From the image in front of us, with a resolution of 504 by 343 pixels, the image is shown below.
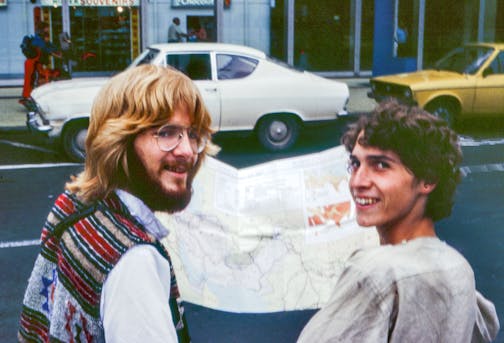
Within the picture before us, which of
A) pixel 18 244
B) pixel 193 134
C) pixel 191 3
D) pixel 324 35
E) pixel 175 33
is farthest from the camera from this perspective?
pixel 324 35

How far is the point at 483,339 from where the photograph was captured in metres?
1.65

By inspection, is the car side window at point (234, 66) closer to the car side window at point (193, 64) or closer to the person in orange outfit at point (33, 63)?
the car side window at point (193, 64)

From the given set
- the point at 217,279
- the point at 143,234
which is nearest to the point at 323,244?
the point at 217,279

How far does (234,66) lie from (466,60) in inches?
176

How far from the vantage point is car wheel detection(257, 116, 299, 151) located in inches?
438

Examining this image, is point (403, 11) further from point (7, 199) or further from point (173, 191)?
point (173, 191)

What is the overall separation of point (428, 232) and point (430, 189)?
0.34 feet

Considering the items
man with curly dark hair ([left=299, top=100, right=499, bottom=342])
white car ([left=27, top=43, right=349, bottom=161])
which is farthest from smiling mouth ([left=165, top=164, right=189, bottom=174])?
white car ([left=27, top=43, right=349, bottom=161])

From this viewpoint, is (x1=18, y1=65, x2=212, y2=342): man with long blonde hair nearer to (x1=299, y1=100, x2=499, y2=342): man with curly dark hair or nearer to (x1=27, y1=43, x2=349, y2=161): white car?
(x1=299, y1=100, x2=499, y2=342): man with curly dark hair

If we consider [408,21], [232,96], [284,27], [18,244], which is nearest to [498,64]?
[232,96]

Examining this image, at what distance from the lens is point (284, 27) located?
2030cm

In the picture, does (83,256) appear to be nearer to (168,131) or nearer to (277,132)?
(168,131)

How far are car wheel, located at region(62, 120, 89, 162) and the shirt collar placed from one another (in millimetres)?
8756

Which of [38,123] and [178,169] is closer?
[178,169]
